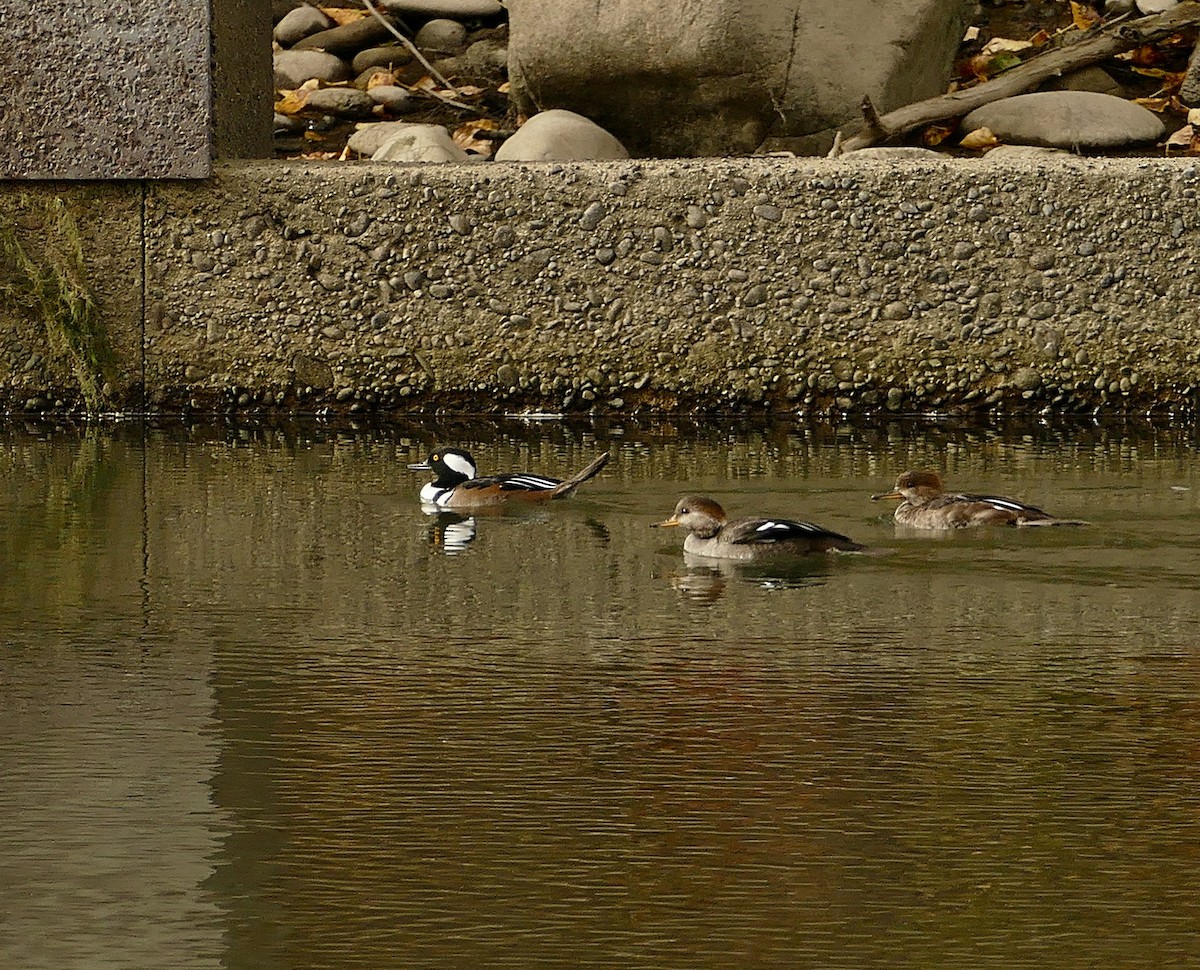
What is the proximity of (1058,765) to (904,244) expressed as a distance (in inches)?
240

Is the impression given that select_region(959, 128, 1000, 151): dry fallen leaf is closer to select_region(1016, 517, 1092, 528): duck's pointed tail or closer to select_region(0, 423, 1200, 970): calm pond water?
select_region(0, 423, 1200, 970): calm pond water

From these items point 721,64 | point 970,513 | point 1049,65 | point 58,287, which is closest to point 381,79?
point 721,64

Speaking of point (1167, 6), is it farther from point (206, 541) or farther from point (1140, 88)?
point (206, 541)

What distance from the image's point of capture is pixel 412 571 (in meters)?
5.99

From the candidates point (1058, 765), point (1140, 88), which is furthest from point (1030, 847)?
point (1140, 88)

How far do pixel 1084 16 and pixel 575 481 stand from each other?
617 centimetres

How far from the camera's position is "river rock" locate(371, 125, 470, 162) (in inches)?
428

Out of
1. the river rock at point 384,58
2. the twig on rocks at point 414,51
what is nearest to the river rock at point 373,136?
the twig on rocks at point 414,51

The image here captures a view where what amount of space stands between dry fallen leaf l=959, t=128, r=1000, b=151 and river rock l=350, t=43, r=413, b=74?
3.30 metres

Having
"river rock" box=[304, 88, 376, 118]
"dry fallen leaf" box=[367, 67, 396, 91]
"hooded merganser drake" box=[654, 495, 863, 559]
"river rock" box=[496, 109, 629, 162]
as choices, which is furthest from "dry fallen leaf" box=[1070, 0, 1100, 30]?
"hooded merganser drake" box=[654, 495, 863, 559]

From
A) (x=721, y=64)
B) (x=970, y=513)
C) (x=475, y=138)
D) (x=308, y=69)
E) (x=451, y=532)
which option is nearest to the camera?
(x=970, y=513)

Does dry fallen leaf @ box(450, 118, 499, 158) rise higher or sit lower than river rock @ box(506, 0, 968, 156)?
lower

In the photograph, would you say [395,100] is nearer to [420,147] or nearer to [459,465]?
[420,147]

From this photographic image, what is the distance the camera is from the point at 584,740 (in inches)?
157
